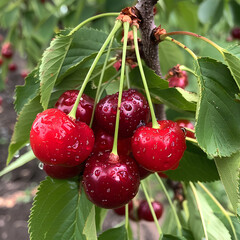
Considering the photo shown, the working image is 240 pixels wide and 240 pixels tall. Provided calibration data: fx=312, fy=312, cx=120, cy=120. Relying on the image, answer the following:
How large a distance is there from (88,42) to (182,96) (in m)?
0.27

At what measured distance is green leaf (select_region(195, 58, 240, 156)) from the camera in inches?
23.4

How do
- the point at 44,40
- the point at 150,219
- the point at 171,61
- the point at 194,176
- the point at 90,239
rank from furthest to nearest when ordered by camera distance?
1. the point at 44,40
2. the point at 150,219
3. the point at 171,61
4. the point at 194,176
5. the point at 90,239

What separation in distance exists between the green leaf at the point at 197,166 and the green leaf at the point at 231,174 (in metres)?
0.18

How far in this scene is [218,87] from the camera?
0.64m

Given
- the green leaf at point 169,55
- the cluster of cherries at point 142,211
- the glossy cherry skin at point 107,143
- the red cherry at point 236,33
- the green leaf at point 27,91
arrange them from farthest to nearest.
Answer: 1. the red cherry at point 236,33
2. the cluster of cherries at point 142,211
3. the green leaf at point 169,55
4. the green leaf at point 27,91
5. the glossy cherry skin at point 107,143

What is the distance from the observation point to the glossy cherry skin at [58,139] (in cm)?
55

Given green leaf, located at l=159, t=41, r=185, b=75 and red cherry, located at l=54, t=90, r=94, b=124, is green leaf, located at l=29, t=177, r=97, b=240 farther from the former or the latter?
green leaf, located at l=159, t=41, r=185, b=75

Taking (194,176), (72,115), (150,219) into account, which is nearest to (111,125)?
(72,115)

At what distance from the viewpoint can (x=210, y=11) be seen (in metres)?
1.53

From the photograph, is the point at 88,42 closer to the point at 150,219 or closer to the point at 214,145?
the point at 214,145

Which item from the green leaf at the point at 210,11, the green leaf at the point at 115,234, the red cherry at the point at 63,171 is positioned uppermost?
the green leaf at the point at 210,11

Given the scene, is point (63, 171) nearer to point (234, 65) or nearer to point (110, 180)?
point (110, 180)

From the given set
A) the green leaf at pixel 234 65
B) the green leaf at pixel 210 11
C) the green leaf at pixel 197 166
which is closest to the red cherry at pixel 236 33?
the green leaf at pixel 210 11

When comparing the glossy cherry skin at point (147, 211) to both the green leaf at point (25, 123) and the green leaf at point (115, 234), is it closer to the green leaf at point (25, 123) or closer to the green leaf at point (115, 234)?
the green leaf at point (115, 234)
